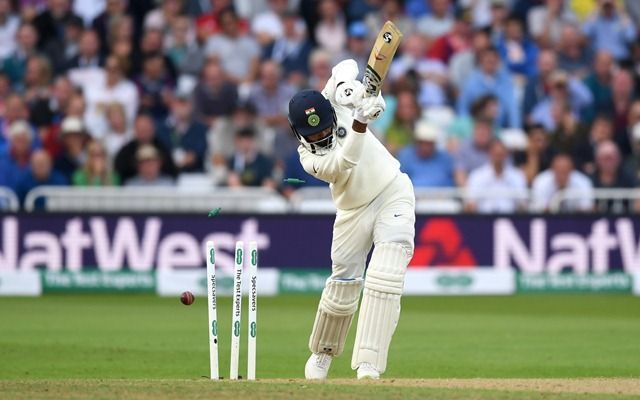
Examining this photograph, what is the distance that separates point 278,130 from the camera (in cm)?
1720

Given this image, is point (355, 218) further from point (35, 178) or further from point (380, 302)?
point (35, 178)

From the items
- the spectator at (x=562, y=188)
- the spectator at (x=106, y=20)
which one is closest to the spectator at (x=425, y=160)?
the spectator at (x=562, y=188)

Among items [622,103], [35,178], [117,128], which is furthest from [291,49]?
[622,103]

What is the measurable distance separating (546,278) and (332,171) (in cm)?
836

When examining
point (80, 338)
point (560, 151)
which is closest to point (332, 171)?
point (80, 338)

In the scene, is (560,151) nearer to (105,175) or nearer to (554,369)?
(105,175)

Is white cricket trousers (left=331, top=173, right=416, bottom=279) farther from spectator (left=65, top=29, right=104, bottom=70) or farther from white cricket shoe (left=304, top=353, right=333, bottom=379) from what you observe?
spectator (left=65, top=29, right=104, bottom=70)

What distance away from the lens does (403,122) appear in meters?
16.8

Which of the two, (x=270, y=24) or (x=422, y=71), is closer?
(x=422, y=71)

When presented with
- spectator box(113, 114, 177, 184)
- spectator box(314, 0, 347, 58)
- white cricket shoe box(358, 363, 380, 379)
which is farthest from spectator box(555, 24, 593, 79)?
white cricket shoe box(358, 363, 380, 379)

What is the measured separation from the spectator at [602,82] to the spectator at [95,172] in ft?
20.1

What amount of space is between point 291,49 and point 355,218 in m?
9.84

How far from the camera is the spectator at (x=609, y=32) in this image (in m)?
18.9

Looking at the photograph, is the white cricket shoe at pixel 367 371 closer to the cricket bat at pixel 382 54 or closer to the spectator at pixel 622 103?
the cricket bat at pixel 382 54
